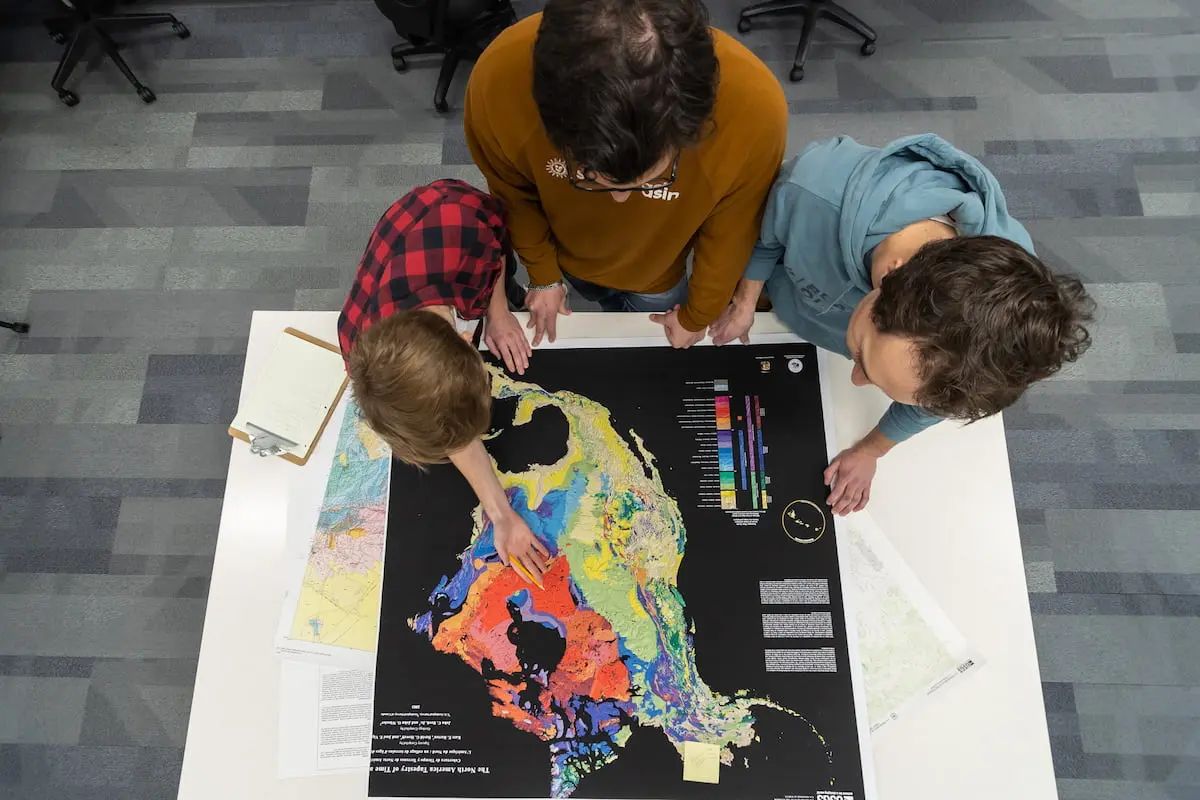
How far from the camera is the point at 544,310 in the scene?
1.45m

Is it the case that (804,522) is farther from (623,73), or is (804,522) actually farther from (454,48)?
(454,48)

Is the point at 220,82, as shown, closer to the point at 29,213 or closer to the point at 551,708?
the point at 29,213

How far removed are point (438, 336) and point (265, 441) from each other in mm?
602

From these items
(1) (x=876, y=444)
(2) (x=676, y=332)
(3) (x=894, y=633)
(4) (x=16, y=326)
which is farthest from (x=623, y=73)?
(4) (x=16, y=326)

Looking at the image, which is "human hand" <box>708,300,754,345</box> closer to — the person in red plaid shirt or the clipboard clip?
the person in red plaid shirt

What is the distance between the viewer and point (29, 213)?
266 centimetres

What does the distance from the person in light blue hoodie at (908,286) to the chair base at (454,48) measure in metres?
1.77

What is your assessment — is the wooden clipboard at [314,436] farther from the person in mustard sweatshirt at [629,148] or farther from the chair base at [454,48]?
the chair base at [454,48]

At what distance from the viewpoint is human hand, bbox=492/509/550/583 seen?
131cm

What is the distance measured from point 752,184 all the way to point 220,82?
2.55m

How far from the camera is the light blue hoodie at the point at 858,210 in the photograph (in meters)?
1.06

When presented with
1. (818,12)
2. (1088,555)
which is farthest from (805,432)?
(818,12)

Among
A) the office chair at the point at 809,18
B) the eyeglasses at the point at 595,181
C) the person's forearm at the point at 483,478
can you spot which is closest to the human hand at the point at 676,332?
the eyeglasses at the point at 595,181

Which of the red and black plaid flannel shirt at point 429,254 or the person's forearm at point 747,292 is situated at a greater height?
the red and black plaid flannel shirt at point 429,254
